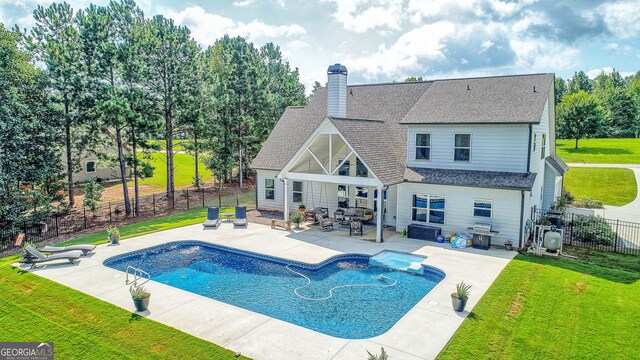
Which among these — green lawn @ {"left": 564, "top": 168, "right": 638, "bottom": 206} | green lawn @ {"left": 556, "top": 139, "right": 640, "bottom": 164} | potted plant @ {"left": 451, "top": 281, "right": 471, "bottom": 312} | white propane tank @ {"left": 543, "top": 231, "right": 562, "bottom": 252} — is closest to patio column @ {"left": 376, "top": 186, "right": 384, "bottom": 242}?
white propane tank @ {"left": 543, "top": 231, "right": 562, "bottom": 252}

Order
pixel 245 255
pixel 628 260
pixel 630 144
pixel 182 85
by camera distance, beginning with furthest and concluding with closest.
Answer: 1. pixel 630 144
2. pixel 182 85
3. pixel 245 255
4. pixel 628 260

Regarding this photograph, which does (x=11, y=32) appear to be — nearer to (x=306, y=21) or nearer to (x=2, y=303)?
(x=306, y=21)

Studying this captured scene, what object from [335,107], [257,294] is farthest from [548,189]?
[257,294]

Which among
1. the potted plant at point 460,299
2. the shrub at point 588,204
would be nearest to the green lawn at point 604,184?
the shrub at point 588,204

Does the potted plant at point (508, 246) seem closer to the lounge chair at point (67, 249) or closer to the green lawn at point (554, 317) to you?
the green lawn at point (554, 317)

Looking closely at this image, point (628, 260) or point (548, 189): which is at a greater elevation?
point (548, 189)

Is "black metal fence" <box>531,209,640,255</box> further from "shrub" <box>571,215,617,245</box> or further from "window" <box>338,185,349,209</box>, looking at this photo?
"window" <box>338,185,349,209</box>
